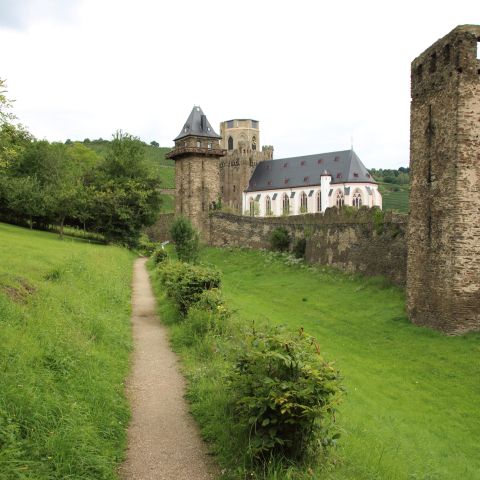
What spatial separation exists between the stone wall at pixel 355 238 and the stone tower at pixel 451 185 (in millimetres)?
6592

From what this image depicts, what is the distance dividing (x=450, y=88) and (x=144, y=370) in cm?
1344

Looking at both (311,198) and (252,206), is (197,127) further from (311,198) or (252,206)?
(252,206)

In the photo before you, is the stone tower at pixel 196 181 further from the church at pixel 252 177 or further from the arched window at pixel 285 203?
the arched window at pixel 285 203

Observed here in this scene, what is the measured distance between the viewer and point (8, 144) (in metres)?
13.5

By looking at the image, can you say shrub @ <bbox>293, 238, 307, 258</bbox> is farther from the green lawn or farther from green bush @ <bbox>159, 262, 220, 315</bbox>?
green bush @ <bbox>159, 262, 220, 315</bbox>

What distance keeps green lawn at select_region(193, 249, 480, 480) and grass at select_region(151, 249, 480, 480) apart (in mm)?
→ 26

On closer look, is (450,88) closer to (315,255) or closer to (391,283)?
(391,283)

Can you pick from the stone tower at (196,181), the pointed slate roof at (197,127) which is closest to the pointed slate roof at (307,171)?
the pointed slate roof at (197,127)

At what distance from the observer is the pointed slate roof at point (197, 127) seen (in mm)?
54469

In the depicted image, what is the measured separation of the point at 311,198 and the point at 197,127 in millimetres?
26991

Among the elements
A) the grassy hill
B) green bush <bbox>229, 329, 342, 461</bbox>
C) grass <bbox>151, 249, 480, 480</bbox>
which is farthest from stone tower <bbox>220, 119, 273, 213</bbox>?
green bush <bbox>229, 329, 342, 461</bbox>

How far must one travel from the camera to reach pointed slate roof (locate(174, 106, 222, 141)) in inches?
2144

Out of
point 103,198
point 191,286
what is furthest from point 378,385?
point 103,198

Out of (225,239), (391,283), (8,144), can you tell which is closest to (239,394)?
(8,144)
